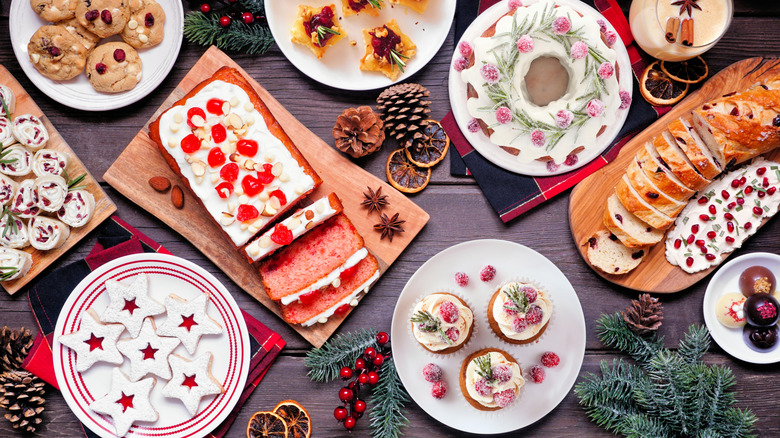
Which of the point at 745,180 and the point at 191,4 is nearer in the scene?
the point at 745,180

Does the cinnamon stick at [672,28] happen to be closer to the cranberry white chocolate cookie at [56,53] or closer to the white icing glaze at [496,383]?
the white icing glaze at [496,383]

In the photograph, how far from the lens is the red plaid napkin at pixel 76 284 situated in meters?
2.92

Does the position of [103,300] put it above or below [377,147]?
below

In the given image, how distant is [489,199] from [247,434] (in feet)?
6.27

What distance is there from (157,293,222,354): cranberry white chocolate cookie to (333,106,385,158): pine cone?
45.6 inches

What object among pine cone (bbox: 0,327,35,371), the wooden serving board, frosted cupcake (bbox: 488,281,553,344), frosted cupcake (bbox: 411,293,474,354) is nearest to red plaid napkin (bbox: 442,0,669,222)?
frosted cupcake (bbox: 488,281,553,344)

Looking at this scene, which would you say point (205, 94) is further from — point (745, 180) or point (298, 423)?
point (745, 180)

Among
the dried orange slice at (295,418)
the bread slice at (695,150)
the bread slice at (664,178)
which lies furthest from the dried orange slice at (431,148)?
the dried orange slice at (295,418)

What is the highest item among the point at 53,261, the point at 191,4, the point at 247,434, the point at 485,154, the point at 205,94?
the point at 191,4

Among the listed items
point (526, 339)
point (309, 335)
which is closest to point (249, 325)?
point (309, 335)

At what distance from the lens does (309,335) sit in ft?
9.68

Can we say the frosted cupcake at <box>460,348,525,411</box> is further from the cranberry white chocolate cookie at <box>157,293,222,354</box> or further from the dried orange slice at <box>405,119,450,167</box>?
the cranberry white chocolate cookie at <box>157,293,222,354</box>

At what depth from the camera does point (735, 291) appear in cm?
293

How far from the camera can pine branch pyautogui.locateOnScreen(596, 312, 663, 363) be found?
2.88 m
